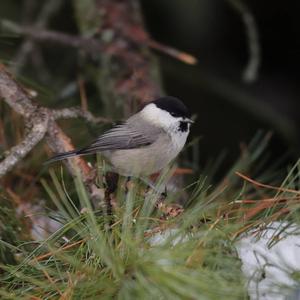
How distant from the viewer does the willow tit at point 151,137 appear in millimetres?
1788

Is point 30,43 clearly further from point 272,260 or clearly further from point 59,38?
point 272,260

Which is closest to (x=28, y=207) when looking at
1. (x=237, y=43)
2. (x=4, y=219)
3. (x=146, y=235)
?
(x=4, y=219)

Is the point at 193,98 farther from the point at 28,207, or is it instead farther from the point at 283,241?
the point at 283,241

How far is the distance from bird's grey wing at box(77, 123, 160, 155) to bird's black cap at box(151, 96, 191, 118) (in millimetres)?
98

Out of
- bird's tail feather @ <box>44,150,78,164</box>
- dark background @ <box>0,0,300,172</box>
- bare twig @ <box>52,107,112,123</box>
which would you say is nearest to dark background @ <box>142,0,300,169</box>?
dark background @ <box>0,0,300,172</box>

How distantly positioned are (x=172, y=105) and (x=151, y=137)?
0.47ft

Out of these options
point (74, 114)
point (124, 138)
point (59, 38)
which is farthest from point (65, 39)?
point (74, 114)

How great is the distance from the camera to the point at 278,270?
3.15 feet

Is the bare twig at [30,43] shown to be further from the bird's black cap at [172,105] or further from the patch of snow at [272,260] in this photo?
the patch of snow at [272,260]

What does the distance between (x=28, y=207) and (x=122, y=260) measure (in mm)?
554

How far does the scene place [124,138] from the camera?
1862mm

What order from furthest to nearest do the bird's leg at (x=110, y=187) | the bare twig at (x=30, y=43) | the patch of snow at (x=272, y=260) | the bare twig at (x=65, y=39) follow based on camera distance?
the bare twig at (x=30, y=43) → the bare twig at (x=65, y=39) → the bird's leg at (x=110, y=187) → the patch of snow at (x=272, y=260)

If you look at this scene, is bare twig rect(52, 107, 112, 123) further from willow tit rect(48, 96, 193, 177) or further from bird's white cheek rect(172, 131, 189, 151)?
bird's white cheek rect(172, 131, 189, 151)

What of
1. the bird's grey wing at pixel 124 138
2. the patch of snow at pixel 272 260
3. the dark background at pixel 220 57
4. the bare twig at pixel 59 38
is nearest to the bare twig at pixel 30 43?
the bare twig at pixel 59 38
